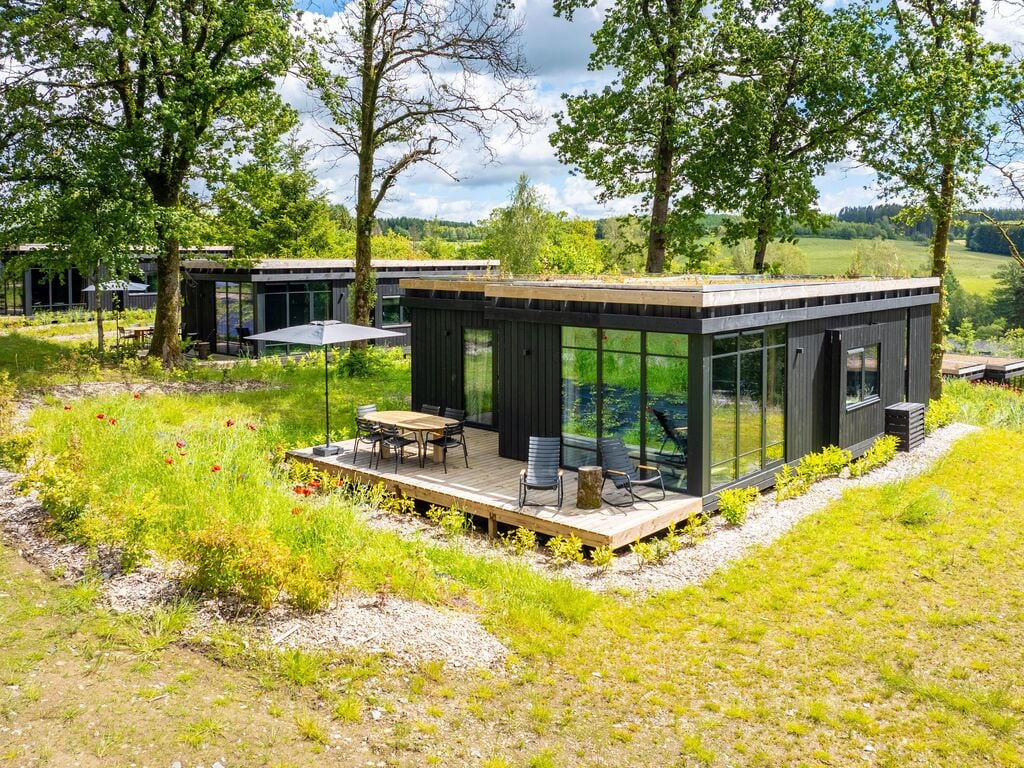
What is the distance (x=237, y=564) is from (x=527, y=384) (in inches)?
232

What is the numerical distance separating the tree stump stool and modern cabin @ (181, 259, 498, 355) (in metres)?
12.7

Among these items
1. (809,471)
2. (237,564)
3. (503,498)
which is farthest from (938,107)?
(237,564)

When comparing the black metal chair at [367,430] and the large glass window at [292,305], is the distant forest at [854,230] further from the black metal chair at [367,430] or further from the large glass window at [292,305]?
the black metal chair at [367,430]

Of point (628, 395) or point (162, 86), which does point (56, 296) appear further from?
point (628, 395)

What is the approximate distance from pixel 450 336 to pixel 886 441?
7490 mm

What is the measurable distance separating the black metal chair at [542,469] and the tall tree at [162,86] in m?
11.4

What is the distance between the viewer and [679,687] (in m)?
6.37

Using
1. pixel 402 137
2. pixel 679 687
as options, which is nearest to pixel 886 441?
pixel 679 687

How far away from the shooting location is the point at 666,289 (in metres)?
10.3

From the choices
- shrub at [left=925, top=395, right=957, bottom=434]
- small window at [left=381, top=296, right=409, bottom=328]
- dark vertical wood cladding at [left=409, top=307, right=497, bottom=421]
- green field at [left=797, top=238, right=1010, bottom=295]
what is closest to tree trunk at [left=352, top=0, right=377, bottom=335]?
small window at [left=381, top=296, right=409, bottom=328]

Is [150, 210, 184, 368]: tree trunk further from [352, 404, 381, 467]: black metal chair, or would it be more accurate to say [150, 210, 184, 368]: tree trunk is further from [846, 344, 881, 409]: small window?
[846, 344, 881, 409]: small window

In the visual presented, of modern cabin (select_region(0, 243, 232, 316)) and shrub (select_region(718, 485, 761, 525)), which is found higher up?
modern cabin (select_region(0, 243, 232, 316))

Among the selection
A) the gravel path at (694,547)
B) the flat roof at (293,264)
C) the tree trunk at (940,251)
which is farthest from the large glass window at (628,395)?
the flat roof at (293,264)

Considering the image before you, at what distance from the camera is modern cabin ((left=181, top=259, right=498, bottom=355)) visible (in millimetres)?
22547
